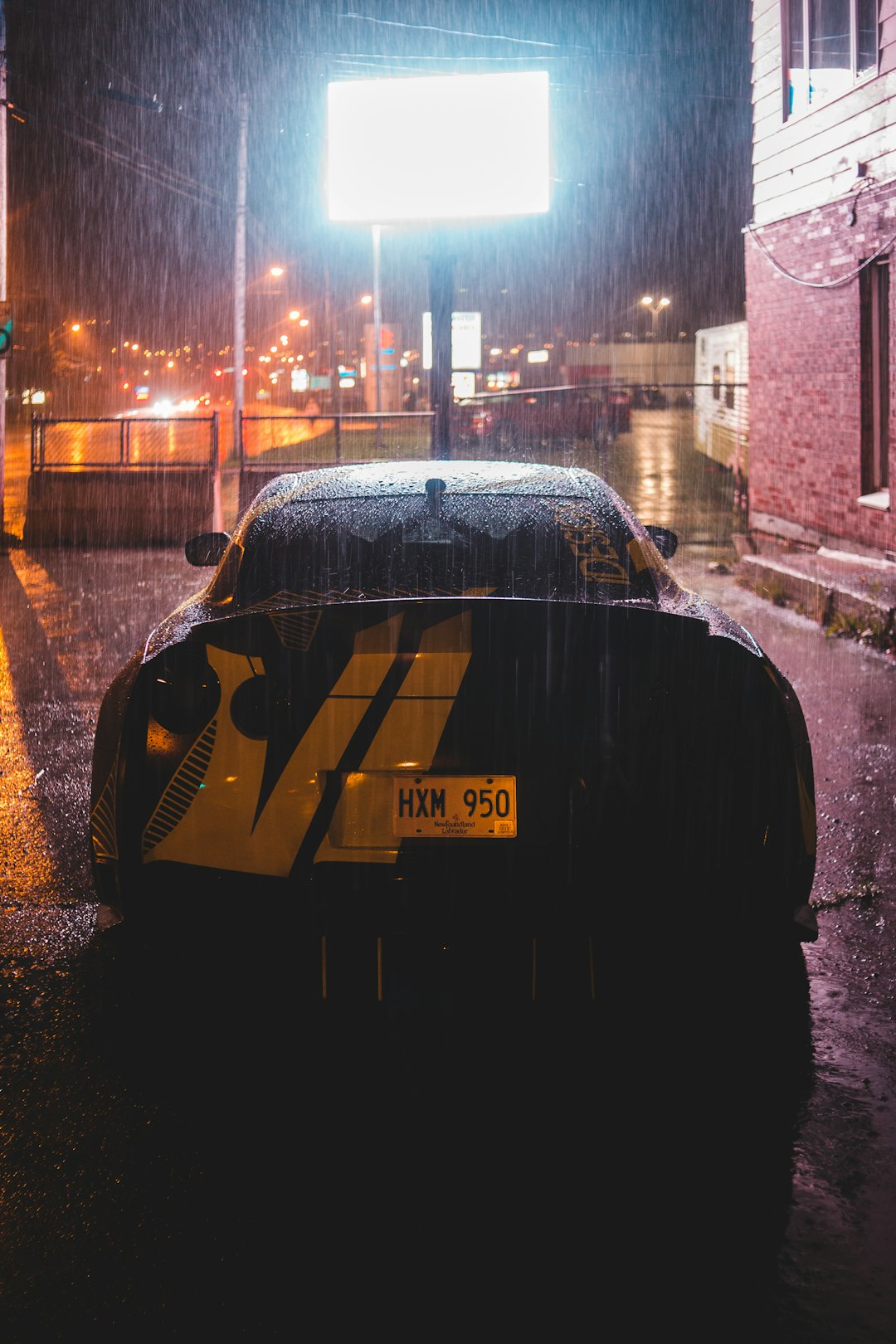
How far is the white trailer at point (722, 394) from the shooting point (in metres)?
26.4

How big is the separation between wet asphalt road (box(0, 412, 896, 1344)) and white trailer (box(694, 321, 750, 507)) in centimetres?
2135

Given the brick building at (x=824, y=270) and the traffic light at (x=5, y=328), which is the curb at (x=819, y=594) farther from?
the traffic light at (x=5, y=328)

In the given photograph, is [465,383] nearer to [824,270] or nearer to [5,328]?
[5,328]

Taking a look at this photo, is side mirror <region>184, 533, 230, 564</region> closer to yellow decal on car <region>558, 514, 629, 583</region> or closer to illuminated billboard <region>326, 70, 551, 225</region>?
yellow decal on car <region>558, 514, 629, 583</region>

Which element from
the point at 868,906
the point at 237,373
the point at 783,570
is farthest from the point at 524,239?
the point at 868,906

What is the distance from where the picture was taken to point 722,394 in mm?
31500

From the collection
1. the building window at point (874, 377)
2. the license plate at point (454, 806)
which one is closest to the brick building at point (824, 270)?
the building window at point (874, 377)

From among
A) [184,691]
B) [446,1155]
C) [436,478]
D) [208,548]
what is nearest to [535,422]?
[208,548]

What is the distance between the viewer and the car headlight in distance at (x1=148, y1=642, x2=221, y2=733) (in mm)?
3279

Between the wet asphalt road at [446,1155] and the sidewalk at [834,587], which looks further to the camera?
the sidewalk at [834,587]

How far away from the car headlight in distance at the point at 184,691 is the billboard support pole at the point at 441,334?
43.4 feet

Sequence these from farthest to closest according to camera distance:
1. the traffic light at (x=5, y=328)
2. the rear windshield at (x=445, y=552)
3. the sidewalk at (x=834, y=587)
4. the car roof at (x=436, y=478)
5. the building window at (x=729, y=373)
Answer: the building window at (x=729, y=373)
the traffic light at (x=5, y=328)
the sidewalk at (x=834, y=587)
the car roof at (x=436, y=478)
the rear windshield at (x=445, y=552)

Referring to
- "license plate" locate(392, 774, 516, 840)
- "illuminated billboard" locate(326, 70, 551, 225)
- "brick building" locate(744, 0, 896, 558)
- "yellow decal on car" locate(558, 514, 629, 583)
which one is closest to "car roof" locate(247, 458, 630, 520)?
"yellow decal on car" locate(558, 514, 629, 583)

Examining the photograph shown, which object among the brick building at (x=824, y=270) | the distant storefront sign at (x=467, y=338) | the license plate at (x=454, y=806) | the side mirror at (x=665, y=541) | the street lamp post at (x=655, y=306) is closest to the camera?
the license plate at (x=454, y=806)
